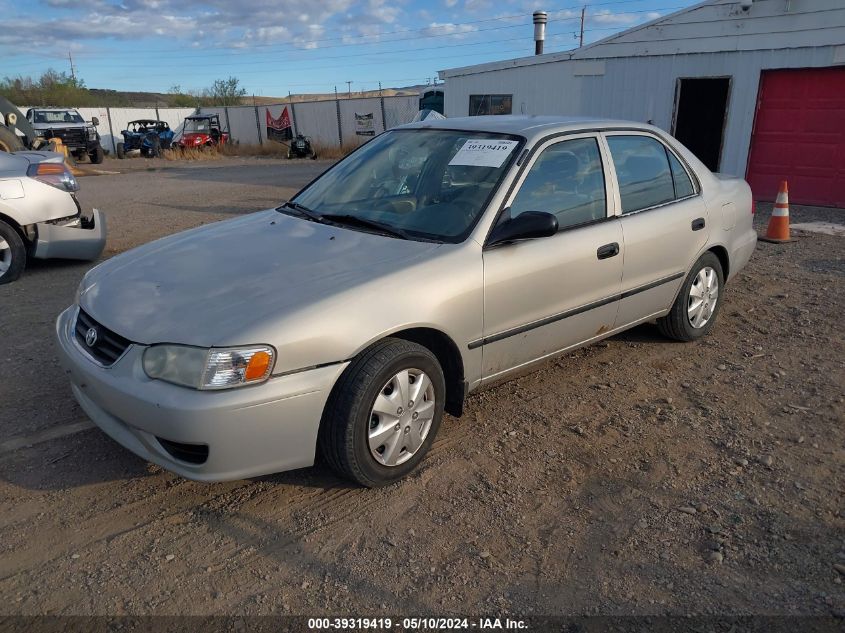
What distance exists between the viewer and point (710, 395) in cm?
412

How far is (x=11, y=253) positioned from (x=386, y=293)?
5.22m

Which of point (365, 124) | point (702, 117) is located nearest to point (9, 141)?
point (702, 117)

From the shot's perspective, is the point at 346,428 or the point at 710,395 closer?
the point at 346,428

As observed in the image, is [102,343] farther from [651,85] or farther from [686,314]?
[651,85]

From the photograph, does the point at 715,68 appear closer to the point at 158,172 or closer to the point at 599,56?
the point at 599,56

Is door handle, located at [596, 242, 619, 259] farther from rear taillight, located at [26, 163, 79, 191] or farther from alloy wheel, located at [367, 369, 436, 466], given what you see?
rear taillight, located at [26, 163, 79, 191]

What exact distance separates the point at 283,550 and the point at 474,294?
146 cm

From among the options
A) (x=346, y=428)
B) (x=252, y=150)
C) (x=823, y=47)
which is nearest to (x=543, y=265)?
(x=346, y=428)

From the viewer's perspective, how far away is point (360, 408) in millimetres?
2830

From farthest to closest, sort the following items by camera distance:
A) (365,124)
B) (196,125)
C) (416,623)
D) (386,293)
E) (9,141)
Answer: (196,125)
(365,124)
(9,141)
(386,293)
(416,623)

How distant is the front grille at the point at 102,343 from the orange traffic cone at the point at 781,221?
27.0ft

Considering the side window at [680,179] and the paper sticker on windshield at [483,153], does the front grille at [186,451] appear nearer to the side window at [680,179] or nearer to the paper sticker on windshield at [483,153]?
the paper sticker on windshield at [483,153]

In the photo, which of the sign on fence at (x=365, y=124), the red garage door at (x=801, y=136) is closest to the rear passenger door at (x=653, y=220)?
the red garage door at (x=801, y=136)

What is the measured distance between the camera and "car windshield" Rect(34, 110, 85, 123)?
81.6ft
